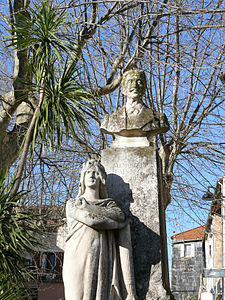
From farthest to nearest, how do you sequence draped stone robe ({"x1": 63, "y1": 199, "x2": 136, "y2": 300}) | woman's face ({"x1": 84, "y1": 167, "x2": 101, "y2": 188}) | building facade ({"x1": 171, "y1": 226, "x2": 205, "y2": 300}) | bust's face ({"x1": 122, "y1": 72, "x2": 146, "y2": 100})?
building facade ({"x1": 171, "y1": 226, "x2": 205, "y2": 300}) → bust's face ({"x1": 122, "y1": 72, "x2": 146, "y2": 100}) → woman's face ({"x1": 84, "y1": 167, "x2": 101, "y2": 188}) → draped stone robe ({"x1": 63, "y1": 199, "x2": 136, "y2": 300})

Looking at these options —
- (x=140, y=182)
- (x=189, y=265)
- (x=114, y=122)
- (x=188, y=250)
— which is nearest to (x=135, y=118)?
(x=114, y=122)

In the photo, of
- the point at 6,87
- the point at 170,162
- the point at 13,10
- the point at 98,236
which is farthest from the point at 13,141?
the point at 98,236

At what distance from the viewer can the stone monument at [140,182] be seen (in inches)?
175

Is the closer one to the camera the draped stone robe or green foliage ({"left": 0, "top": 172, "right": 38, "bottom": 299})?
the draped stone robe

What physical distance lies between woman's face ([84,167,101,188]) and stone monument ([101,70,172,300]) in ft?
1.22

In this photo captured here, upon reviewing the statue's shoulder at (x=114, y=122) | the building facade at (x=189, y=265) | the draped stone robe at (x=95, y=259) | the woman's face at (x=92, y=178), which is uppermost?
the statue's shoulder at (x=114, y=122)

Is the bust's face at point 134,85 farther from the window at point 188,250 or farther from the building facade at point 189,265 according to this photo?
the window at point 188,250

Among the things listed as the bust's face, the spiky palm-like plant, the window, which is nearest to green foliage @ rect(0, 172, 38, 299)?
the spiky palm-like plant

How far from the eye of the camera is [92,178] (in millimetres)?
4414

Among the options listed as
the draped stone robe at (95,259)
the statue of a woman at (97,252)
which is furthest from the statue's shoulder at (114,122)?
the draped stone robe at (95,259)

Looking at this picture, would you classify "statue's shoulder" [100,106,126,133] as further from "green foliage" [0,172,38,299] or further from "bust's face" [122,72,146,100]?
"green foliage" [0,172,38,299]

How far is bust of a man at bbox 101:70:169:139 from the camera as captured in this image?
194 inches

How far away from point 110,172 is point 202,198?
542cm

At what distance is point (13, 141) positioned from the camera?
8703mm
